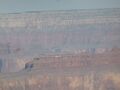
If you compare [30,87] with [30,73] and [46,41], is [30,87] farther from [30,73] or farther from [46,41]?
[46,41]

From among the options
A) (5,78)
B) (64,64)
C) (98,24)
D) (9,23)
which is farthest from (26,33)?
(5,78)

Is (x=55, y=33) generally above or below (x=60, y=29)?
below

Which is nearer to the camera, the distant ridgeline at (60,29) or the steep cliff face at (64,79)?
the steep cliff face at (64,79)

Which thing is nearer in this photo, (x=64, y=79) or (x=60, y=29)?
(x=64, y=79)

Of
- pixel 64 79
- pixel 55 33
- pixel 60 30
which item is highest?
pixel 60 30

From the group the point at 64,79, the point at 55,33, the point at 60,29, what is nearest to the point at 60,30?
the point at 60,29

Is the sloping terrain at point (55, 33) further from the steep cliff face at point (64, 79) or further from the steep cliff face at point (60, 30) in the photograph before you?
the steep cliff face at point (64, 79)

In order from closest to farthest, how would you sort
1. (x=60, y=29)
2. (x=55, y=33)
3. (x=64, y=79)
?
(x=64, y=79)
(x=55, y=33)
(x=60, y=29)

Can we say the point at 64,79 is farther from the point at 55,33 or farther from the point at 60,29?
the point at 60,29

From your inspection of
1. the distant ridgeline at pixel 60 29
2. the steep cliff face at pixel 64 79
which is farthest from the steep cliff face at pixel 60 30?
the steep cliff face at pixel 64 79

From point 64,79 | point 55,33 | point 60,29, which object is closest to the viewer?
point 64,79
